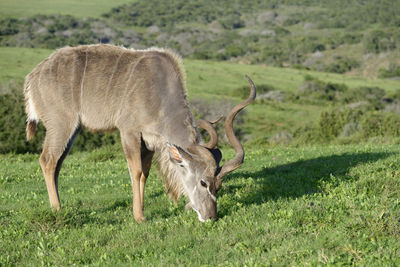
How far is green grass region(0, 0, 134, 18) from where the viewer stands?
381 ft

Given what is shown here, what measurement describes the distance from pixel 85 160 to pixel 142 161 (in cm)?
774

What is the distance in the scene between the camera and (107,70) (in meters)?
8.40

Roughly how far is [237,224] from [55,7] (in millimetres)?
139777

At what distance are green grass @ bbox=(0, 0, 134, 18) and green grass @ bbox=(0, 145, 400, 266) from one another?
10829cm

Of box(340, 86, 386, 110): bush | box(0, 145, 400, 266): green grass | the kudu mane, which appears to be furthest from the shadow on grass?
box(340, 86, 386, 110): bush

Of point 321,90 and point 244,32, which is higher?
point 321,90

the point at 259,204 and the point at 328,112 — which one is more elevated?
the point at 259,204

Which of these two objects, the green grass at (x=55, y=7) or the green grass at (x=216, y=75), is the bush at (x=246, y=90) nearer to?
the green grass at (x=216, y=75)

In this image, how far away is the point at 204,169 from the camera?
6.99m

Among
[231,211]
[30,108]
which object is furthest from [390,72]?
[231,211]

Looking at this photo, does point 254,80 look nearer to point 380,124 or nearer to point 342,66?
point 342,66

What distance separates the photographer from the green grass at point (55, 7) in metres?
116

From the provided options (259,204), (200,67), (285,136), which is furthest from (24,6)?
(259,204)

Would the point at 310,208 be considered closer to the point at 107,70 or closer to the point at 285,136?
the point at 107,70
